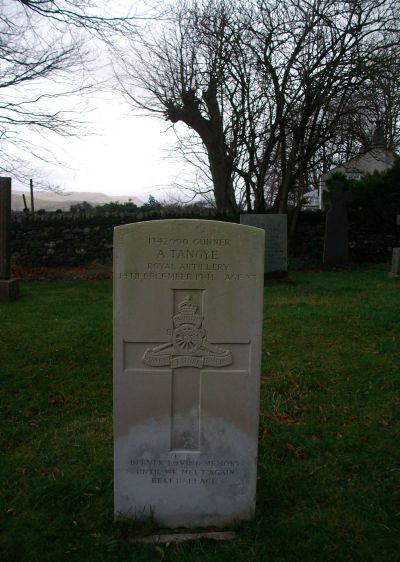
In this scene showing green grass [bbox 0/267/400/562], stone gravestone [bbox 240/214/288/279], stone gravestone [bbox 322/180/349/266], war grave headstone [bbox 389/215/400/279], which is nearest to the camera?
green grass [bbox 0/267/400/562]

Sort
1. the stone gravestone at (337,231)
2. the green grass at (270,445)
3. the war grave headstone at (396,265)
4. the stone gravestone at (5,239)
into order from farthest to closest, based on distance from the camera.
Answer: the stone gravestone at (337,231) < the war grave headstone at (396,265) < the stone gravestone at (5,239) < the green grass at (270,445)

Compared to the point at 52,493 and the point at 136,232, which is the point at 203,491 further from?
the point at 136,232

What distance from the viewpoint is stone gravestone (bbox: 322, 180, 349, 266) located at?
564 inches

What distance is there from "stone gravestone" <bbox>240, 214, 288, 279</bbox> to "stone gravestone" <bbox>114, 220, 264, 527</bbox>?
8.31m

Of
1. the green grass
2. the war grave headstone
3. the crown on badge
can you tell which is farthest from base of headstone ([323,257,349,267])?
the crown on badge

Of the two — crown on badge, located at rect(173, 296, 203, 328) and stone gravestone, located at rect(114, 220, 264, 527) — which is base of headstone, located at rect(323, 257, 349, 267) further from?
crown on badge, located at rect(173, 296, 203, 328)

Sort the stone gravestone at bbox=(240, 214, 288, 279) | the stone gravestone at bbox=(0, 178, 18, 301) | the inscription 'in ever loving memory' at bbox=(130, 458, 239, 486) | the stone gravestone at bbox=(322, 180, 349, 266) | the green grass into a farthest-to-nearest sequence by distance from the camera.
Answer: the stone gravestone at bbox=(322, 180, 349, 266) < the stone gravestone at bbox=(240, 214, 288, 279) < the stone gravestone at bbox=(0, 178, 18, 301) < the inscription 'in ever loving memory' at bbox=(130, 458, 239, 486) < the green grass

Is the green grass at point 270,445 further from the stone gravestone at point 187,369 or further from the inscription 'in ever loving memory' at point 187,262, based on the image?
the inscription 'in ever loving memory' at point 187,262

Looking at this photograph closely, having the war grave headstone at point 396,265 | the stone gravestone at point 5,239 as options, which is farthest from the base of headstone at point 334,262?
the stone gravestone at point 5,239

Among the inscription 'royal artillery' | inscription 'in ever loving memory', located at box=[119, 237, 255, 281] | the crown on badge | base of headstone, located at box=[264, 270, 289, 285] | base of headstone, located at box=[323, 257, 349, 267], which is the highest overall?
inscription 'in ever loving memory', located at box=[119, 237, 255, 281]

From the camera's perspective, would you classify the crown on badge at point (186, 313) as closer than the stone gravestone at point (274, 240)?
Yes

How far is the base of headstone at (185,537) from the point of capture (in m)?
2.83

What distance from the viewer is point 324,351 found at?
589cm

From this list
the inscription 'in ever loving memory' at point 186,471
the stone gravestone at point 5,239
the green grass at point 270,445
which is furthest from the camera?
the stone gravestone at point 5,239
